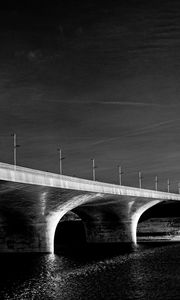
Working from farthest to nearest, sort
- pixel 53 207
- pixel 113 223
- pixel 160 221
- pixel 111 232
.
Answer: pixel 160 221 < pixel 113 223 < pixel 111 232 < pixel 53 207

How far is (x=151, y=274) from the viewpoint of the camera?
120 feet

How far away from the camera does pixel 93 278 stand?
35.3 metres

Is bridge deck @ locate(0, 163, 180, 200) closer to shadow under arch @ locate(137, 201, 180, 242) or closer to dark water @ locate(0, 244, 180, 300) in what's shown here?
dark water @ locate(0, 244, 180, 300)

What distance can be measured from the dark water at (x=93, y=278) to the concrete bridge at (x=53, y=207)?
230 inches

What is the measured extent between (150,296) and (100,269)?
48.7ft

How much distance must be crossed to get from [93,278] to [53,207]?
67.4 ft

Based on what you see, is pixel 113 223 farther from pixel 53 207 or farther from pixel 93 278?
pixel 93 278

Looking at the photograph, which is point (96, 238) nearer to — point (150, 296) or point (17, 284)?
point (17, 284)

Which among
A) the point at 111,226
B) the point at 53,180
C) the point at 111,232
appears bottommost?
the point at 111,232

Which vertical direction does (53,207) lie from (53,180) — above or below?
below

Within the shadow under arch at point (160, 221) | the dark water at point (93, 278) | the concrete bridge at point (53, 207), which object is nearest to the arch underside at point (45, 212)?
the concrete bridge at point (53, 207)

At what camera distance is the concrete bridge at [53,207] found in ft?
134

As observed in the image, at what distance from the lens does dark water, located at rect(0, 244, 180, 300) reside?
2848 centimetres

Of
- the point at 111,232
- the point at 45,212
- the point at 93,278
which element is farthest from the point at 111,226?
the point at 93,278
